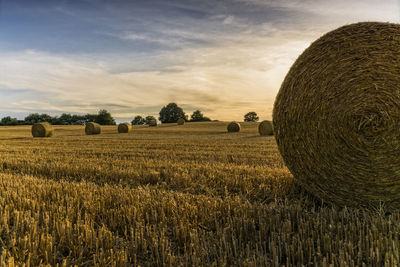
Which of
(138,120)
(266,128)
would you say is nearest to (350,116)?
(266,128)

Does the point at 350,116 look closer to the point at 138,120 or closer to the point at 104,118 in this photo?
the point at 104,118

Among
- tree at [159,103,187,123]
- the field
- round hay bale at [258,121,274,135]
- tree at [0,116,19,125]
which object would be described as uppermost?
tree at [159,103,187,123]

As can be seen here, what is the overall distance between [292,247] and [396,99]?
7.76 ft

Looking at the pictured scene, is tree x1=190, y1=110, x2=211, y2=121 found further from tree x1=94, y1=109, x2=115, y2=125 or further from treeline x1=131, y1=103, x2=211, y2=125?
tree x1=94, y1=109, x2=115, y2=125

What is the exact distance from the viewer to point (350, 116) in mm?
3529

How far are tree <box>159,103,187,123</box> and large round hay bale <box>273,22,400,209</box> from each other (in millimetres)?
68182

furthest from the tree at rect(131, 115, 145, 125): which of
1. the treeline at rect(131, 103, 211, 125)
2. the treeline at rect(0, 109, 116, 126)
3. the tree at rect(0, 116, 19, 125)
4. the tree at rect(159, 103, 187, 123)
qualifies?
the tree at rect(0, 116, 19, 125)

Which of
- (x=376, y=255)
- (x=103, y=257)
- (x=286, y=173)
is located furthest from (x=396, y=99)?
(x=103, y=257)

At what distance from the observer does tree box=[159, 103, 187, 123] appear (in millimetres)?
72562

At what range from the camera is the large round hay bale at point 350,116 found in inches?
136

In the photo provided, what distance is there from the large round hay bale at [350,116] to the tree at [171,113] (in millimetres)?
68182

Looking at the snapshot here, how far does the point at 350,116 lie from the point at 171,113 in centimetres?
7059

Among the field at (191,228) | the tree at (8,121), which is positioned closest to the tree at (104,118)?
the tree at (8,121)

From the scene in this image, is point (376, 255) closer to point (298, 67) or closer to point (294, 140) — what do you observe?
point (294, 140)
